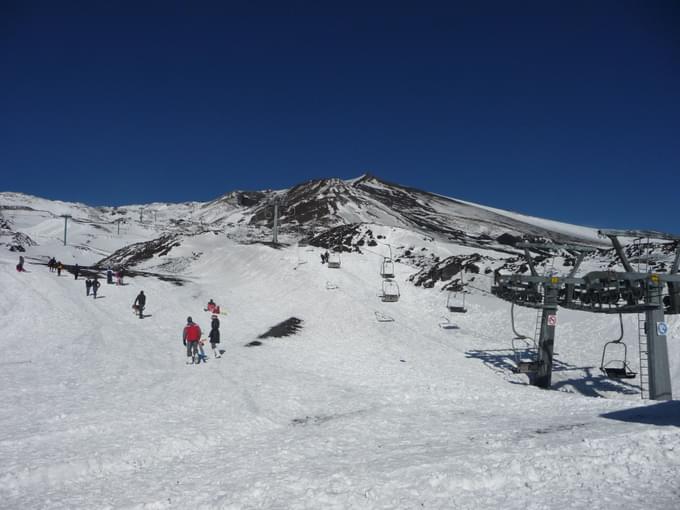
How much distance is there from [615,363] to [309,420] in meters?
17.3

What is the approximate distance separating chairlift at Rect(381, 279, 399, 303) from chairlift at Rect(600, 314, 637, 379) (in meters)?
14.8

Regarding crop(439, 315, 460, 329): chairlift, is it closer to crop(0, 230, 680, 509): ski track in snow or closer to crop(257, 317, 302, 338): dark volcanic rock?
crop(0, 230, 680, 509): ski track in snow

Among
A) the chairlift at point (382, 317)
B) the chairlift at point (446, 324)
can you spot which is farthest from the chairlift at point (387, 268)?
the chairlift at point (382, 317)

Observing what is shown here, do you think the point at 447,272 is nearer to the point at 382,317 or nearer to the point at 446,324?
the point at 446,324

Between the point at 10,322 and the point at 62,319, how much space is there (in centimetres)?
233

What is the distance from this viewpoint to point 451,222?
438 feet

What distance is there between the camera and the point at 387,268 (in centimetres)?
4438

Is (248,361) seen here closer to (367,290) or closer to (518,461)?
(518,461)

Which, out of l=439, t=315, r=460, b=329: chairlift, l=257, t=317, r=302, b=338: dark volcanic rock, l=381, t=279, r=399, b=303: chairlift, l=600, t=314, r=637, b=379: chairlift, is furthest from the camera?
l=381, t=279, r=399, b=303: chairlift

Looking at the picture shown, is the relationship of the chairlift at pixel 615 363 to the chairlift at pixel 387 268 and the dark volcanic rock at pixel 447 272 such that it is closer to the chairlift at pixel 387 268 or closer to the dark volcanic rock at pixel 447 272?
the dark volcanic rock at pixel 447 272

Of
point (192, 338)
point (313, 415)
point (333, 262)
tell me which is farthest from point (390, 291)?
point (313, 415)

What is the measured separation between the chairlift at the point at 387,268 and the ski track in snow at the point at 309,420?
40.5 feet

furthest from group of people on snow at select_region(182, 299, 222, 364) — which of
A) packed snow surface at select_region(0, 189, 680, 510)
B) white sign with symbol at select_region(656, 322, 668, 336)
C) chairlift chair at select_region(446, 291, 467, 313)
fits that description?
chairlift chair at select_region(446, 291, 467, 313)

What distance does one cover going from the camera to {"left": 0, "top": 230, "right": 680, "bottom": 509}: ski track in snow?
7258 mm
